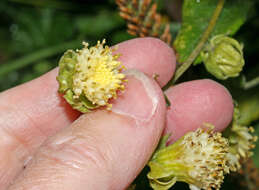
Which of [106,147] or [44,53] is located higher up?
[106,147]

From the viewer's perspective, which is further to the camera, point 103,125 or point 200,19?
point 200,19

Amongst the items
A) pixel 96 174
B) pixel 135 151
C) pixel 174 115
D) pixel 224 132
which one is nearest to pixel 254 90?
pixel 224 132

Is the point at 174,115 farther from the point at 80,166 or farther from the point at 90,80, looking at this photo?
the point at 80,166

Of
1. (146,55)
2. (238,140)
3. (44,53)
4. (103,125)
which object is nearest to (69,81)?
(103,125)

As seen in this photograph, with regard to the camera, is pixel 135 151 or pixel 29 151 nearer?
pixel 135 151

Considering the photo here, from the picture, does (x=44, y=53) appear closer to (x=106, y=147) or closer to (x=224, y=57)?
(x=224, y=57)

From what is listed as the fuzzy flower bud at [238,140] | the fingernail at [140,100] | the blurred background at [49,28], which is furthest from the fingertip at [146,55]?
the blurred background at [49,28]

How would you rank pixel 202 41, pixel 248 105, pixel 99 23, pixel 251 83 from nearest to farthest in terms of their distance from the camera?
pixel 202 41 < pixel 251 83 < pixel 248 105 < pixel 99 23

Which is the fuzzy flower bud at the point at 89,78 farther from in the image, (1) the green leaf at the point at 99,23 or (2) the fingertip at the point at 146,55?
(1) the green leaf at the point at 99,23

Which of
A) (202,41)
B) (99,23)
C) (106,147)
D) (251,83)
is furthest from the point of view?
(99,23)
